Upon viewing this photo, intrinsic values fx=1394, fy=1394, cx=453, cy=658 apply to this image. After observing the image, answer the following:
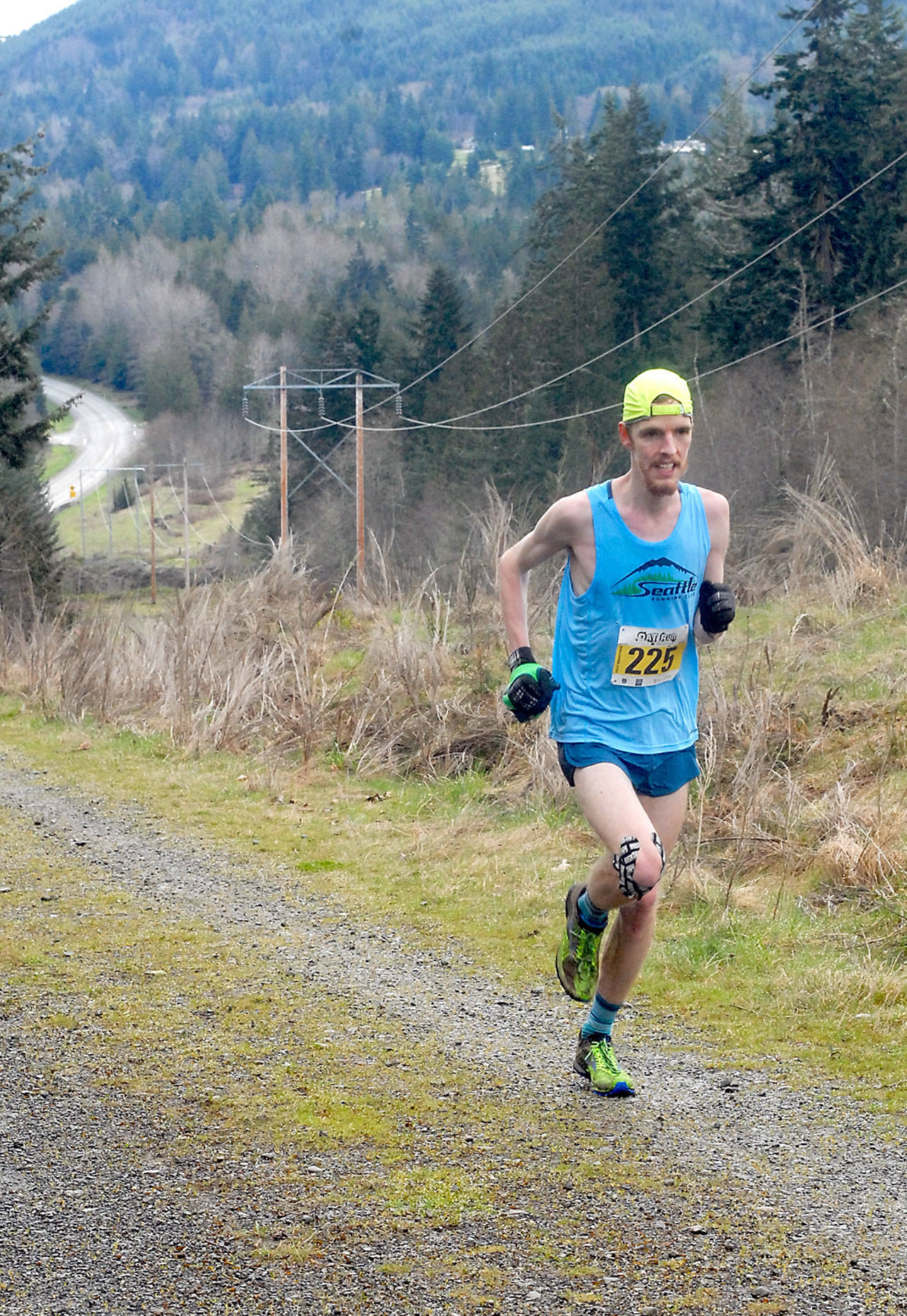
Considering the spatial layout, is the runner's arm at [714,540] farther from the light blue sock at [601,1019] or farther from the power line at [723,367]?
the power line at [723,367]

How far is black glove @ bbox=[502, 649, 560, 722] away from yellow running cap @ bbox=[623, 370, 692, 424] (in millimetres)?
777

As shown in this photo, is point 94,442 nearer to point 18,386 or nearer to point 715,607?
point 18,386

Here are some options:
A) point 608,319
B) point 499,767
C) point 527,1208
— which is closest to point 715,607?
point 527,1208

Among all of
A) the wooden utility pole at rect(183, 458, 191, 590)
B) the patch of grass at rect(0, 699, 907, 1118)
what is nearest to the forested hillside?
the wooden utility pole at rect(183, 458, 191, 590)

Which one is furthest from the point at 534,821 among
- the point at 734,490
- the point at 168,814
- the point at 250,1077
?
the point at 734,490

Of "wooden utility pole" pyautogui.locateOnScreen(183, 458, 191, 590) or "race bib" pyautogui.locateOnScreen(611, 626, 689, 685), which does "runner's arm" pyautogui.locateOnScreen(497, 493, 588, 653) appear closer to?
"race bib" pyautogui.locateOnScreen(611, 626, 689, 685)

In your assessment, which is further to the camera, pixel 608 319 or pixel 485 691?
pixel 608 319

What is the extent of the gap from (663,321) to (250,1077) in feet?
116

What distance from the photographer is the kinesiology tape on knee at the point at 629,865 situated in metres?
3.81

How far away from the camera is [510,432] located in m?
40.9

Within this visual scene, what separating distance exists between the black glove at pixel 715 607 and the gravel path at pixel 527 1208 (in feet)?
4.70

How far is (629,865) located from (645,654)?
0.62 metres

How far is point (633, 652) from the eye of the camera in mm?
4016

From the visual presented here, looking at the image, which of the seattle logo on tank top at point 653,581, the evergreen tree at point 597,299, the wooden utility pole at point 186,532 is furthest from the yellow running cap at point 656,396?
the evergreen tree at point 597,299
